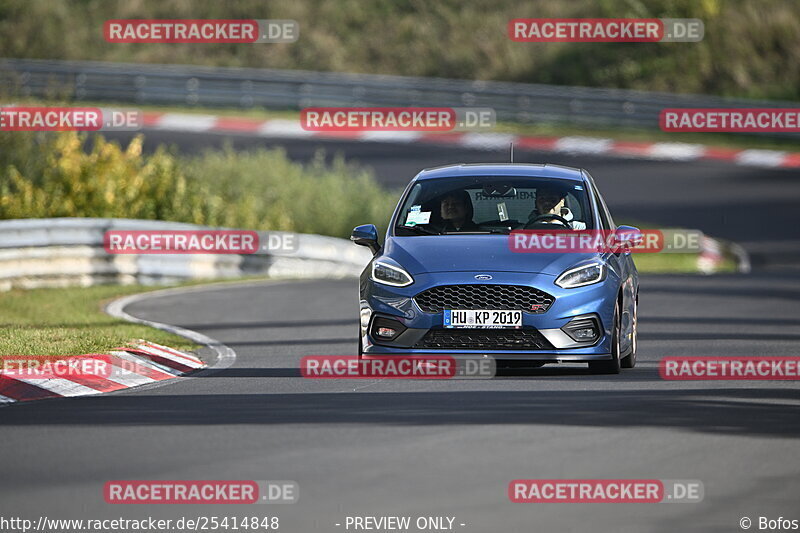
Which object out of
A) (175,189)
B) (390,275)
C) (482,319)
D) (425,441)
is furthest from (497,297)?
(175,189)

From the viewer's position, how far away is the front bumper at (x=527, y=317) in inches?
481

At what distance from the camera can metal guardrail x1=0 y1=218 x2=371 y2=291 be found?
68.8 ft

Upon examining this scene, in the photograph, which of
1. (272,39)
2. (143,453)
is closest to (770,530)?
(143,453)

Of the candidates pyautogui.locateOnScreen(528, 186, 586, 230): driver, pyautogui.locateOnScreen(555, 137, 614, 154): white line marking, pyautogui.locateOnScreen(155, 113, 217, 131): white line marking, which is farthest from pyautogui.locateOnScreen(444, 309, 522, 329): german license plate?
pyautogui.locateOnScreen(155, 113, 217, 131): white line marking

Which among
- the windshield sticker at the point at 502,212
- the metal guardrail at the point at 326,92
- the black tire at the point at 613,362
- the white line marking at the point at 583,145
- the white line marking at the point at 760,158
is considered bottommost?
the black tire at the point at 613,362

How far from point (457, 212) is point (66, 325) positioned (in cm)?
497

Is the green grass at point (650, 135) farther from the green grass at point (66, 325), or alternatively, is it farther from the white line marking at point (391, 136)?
the green grass at point (66, 325)

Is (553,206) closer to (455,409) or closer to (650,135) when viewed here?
(455,409)

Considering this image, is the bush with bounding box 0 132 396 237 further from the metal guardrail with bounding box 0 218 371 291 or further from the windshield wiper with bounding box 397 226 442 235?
the windshield wiper with bounding box 397 226 442 235

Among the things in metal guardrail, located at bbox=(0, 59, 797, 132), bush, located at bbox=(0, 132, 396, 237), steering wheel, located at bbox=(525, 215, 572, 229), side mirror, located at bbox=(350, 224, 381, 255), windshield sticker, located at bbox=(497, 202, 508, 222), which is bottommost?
side mirror, located at bbox=(350, 224, 381, 255)

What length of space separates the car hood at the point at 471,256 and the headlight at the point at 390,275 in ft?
0.18

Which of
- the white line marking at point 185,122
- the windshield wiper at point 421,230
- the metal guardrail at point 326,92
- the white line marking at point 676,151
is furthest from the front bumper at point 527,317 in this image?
the white line marking at point 185,122

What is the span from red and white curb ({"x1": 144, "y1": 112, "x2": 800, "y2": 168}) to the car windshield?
2361cm

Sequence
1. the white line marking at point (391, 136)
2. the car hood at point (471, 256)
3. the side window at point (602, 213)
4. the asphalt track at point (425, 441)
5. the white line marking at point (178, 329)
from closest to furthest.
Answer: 1. the asphalt track at point (425, 441)
2. the car hood at point (471, 256)
3. the side window at point (602, 213)
4. the white line marking at point (178, 329)
5. the white line marking at point (391, 136)
